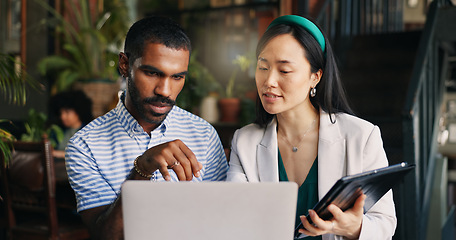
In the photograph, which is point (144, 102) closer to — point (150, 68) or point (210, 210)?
point (150, 68)

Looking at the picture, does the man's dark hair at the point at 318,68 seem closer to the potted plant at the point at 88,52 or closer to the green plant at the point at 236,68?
the potted plant at the point at 88,52

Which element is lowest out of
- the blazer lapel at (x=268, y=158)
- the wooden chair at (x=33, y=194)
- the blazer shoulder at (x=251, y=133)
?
the wooden chair at (x=33, y=194)

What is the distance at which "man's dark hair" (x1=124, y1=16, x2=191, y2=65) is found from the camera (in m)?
1.35

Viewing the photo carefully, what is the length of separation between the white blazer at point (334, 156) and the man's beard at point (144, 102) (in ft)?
1.10

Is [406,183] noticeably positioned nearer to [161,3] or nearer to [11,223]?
[11,223]

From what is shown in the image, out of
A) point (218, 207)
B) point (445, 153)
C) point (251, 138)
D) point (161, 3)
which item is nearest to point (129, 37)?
point (251, 138)

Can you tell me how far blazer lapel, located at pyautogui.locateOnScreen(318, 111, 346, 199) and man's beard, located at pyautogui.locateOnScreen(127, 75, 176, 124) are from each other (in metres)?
0.52

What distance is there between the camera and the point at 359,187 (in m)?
1.13

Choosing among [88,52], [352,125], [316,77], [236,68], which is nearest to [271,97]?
[316,77]

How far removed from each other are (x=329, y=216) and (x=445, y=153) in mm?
8521

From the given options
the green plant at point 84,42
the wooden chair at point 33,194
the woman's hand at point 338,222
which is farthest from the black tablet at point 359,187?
the green plant at point 84,42

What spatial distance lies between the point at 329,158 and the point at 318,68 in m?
0.30

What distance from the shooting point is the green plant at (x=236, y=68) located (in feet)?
18.5

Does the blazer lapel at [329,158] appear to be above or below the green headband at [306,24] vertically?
below
